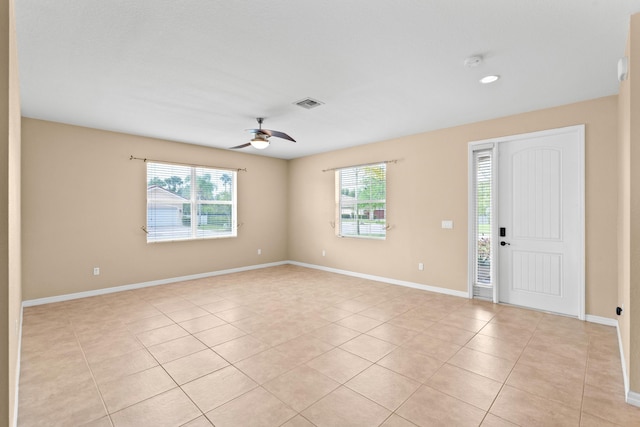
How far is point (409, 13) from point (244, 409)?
9.42ft

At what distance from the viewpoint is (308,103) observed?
146 inches

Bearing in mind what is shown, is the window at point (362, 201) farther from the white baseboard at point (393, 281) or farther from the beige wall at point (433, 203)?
the white baseboard at point (393, 281)

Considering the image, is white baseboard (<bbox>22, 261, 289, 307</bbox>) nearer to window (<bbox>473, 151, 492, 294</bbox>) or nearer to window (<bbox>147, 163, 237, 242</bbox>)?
window (<bbox>147, 163, 237, 242</bbox>)

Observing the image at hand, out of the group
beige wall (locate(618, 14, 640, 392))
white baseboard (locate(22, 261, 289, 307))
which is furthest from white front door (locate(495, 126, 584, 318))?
white baseboard (locate(22, 261, 289, 307))

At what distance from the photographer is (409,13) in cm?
205

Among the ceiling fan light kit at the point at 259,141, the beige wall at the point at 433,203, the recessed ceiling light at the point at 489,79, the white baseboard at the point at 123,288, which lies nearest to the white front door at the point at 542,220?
the beige wall at the point at 433,203

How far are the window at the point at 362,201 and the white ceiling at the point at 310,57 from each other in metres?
1.70

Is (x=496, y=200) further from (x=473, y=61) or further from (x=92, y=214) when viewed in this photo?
(x=92, y=214)

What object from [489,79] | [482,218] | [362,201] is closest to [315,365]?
[489,79]

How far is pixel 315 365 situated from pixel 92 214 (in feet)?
14.2

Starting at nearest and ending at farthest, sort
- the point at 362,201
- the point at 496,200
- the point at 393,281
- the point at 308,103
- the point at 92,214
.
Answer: the point at 308,103, the point at 496,200, the point at 92,214, the point at 393,281, the point at 362,201

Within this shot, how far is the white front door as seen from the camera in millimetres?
3744

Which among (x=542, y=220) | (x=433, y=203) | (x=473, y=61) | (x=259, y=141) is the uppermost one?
(x=473, y=61)

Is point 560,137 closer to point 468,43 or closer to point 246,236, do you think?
point 468,43
